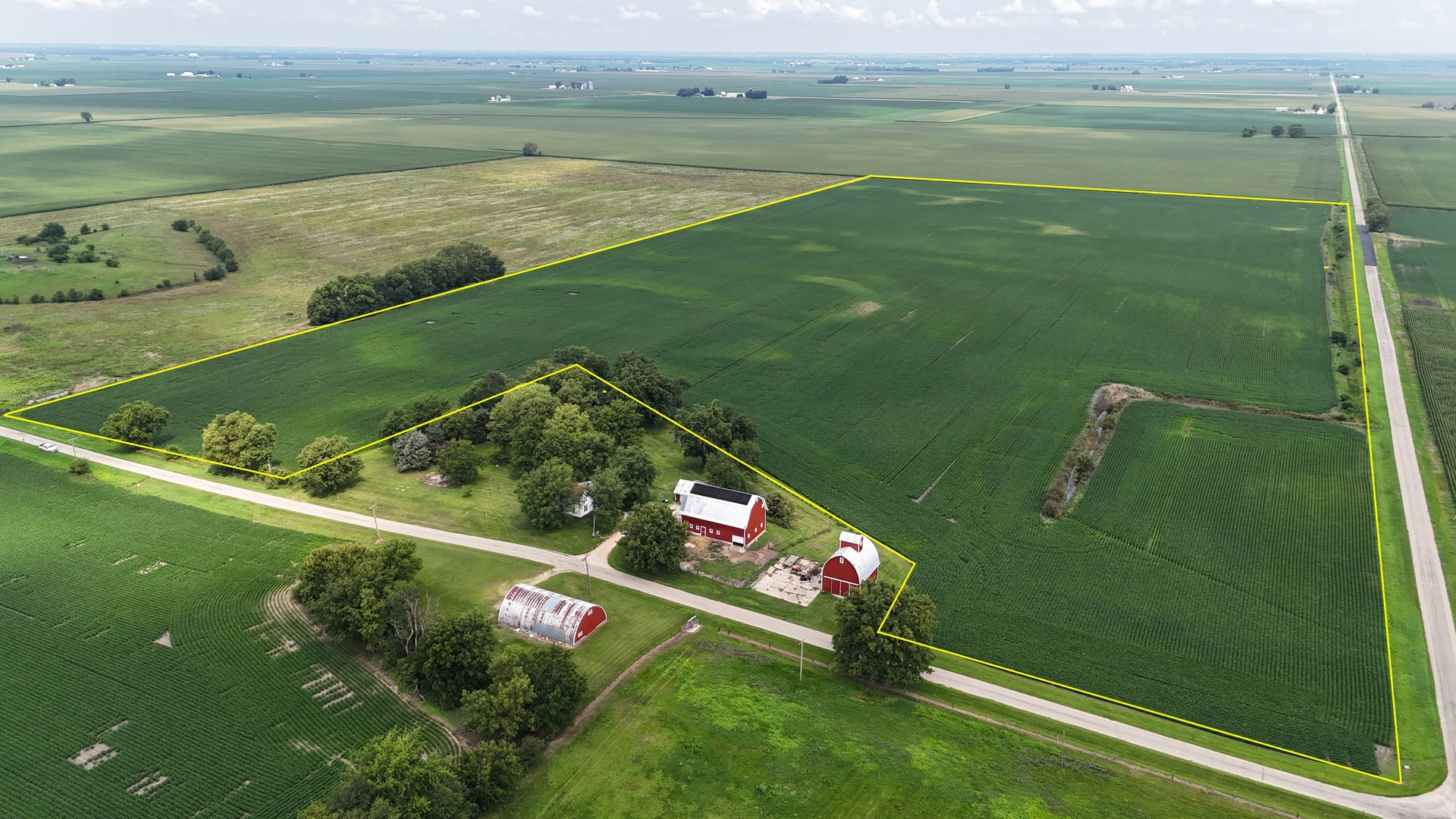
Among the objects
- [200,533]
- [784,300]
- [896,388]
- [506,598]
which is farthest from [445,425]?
[784,300]

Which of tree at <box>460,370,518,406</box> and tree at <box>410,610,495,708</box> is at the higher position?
tree at <box>460,370,518,406</box>

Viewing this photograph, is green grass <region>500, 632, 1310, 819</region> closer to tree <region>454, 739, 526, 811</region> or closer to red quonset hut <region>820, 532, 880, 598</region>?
tree <region>454, 739, 526, 811</region>

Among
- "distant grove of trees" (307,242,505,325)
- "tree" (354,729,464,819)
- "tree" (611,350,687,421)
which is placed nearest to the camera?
"tree" (354,729,464,819)

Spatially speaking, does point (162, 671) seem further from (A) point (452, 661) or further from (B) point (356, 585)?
(A) point (452, 661)

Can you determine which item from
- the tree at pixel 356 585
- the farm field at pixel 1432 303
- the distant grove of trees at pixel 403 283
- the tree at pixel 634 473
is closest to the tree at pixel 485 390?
the tree at pixel 634 473

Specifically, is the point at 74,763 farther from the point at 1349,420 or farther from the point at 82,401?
the point at 1349,420

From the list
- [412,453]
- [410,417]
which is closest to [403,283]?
[410,417]

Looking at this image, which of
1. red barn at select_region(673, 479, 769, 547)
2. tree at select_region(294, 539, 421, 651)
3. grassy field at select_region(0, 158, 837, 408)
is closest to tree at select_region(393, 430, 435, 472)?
tree at select_region(294, 539, 421, 651)
